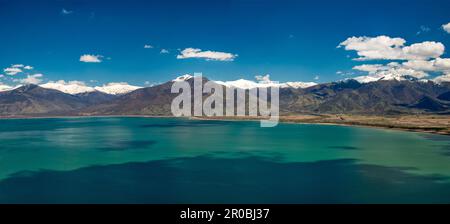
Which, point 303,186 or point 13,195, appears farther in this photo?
point 303,186

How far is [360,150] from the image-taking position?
94688 millimetres

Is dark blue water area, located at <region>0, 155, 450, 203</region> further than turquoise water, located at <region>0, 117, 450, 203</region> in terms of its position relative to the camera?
No

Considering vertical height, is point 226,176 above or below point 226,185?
above

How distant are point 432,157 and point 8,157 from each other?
94.8m

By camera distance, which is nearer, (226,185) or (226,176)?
(226,185)

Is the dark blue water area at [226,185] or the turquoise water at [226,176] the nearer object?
the dark blue water area at [226,185]
